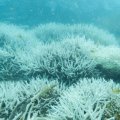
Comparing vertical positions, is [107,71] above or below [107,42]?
Result: below

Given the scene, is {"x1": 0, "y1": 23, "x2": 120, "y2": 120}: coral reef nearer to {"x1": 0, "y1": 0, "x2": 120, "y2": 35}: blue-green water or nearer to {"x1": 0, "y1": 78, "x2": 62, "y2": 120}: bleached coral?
{"x1": 0, "y1": 78, "x2": 62, "y2": 120}: bleached coral

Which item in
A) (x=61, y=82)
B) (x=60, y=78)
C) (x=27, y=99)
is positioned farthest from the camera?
(x=60, y=78)

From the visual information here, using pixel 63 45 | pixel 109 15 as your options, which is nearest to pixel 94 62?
pixel 63 45

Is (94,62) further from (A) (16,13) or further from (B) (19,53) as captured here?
(A) (16,13)

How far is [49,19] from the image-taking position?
12555 millimetres

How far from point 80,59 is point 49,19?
866 cm

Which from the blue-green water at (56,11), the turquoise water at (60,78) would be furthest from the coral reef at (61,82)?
the blue-green water at (56,11)

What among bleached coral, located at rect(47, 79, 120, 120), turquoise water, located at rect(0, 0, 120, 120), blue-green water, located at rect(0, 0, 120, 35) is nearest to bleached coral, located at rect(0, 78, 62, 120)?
turquoise water, located at rect(0, 0, 120, 120)

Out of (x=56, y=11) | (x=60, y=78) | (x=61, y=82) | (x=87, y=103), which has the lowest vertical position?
(x=87, y=103)

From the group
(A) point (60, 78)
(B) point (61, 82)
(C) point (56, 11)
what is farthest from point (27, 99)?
(C) point (56, 11)

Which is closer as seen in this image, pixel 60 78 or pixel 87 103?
pixel 87 103

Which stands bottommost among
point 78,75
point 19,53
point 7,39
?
point 78,75

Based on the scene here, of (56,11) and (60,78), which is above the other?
(56,11)

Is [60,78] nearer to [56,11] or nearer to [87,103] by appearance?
[87,103]
